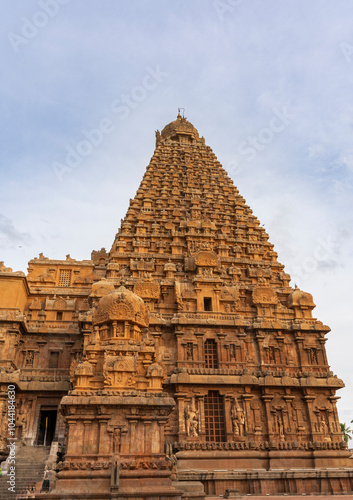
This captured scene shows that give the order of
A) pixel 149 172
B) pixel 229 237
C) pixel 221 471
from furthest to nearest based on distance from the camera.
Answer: pixel 149 172 → pixel 229 237 → pixel 221 471

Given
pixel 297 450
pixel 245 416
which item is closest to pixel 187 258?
pixel 245 416

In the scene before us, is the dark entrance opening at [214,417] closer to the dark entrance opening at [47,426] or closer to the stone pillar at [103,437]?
the dark entrance opening at [47,426]

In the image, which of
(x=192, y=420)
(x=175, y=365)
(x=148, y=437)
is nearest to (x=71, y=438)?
(x=148, y=437)

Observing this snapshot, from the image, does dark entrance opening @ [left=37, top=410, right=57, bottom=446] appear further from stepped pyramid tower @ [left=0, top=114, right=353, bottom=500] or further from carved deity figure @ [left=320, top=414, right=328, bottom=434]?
carved deity figure @ [left=320, top=414, right=328, bottom=434]

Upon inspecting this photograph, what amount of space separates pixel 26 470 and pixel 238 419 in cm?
1227

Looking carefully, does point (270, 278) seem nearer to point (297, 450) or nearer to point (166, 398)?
point (297, 450)

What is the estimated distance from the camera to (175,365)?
27.3 meters

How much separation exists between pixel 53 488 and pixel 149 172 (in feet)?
107

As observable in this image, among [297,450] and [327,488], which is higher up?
[297,450]

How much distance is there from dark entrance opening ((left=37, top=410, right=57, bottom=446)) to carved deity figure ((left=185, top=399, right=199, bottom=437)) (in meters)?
9.11

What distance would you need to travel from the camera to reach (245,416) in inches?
1016

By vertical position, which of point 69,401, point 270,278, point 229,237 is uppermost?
point 229,237

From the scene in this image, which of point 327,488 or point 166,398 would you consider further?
point 327,488

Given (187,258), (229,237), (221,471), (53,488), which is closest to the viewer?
(53,488)
